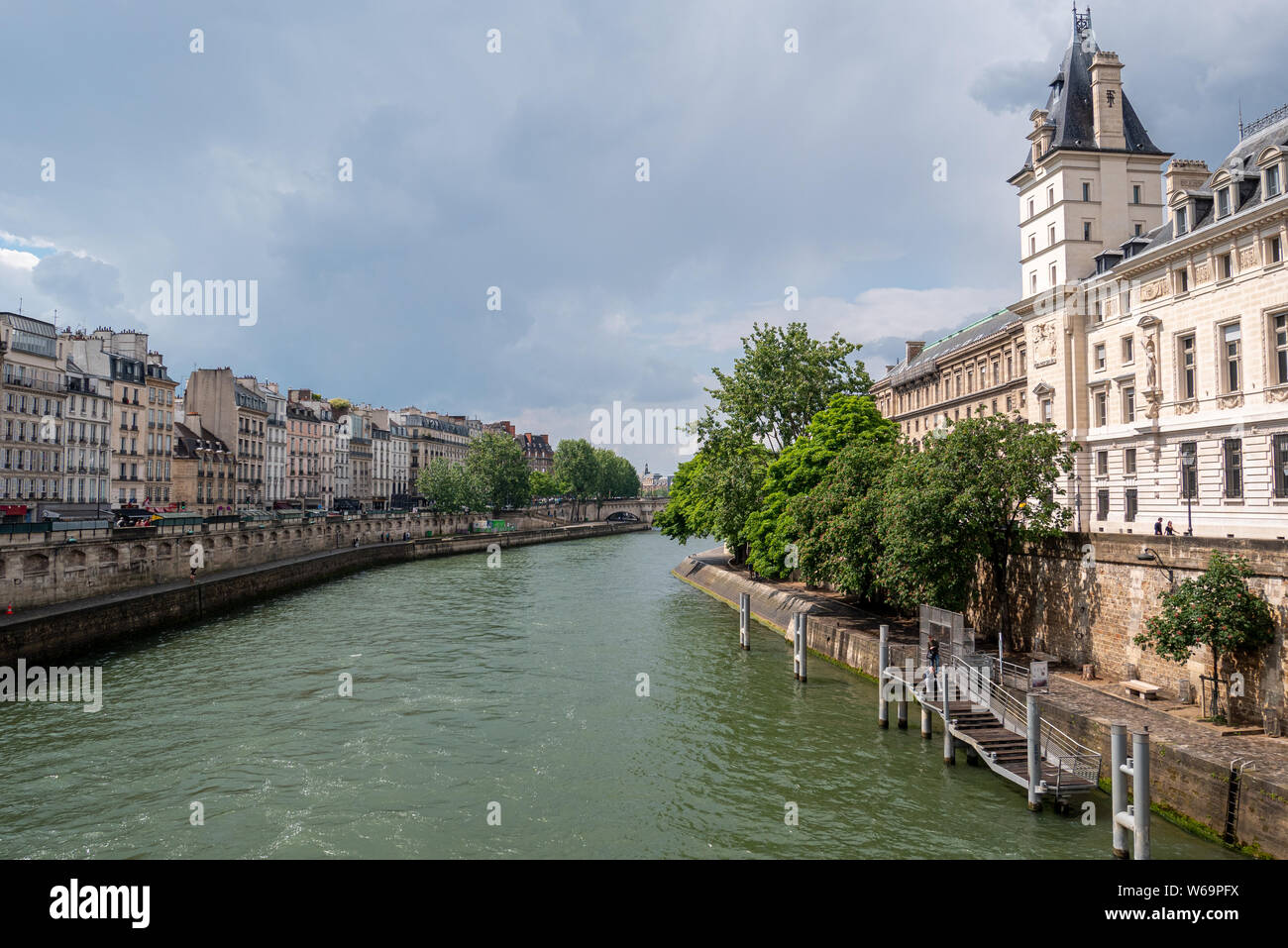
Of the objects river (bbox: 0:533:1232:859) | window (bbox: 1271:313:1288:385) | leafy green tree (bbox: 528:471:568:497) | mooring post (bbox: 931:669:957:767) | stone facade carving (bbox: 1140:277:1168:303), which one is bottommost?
river (bbox: 0:533:1232:859)

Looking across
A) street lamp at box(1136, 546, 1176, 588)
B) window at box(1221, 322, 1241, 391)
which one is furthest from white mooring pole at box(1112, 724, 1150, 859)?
window at box(1221, 322, 1241, 391)

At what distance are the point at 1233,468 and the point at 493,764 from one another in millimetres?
26620

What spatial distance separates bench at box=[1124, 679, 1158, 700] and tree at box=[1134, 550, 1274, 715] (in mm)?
1477

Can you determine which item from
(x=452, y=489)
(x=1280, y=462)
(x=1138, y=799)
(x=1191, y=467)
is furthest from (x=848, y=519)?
(x=452, y=489)

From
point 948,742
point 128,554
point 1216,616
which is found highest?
point 128,554

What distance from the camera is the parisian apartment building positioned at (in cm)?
2641

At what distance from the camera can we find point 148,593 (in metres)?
39.4

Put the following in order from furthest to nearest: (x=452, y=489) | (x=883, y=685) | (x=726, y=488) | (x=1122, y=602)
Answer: (x=452, y=489), (x=726, y=488), (x=1122, y=602), (x=883, y=685)

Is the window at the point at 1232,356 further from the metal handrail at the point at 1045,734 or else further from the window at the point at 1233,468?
the metal handrail at the point at 1045,734

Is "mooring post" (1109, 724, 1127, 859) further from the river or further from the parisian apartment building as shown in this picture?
the parisian apartment building

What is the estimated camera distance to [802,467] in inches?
1671

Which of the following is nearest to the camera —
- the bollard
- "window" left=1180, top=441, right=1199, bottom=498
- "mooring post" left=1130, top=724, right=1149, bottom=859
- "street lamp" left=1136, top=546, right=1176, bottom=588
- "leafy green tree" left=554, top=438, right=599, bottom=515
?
"mooring post" left=1130, top=724, right=1149, bottom=859

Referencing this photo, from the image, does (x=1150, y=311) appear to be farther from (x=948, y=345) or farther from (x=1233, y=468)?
(x=948, y=345)
